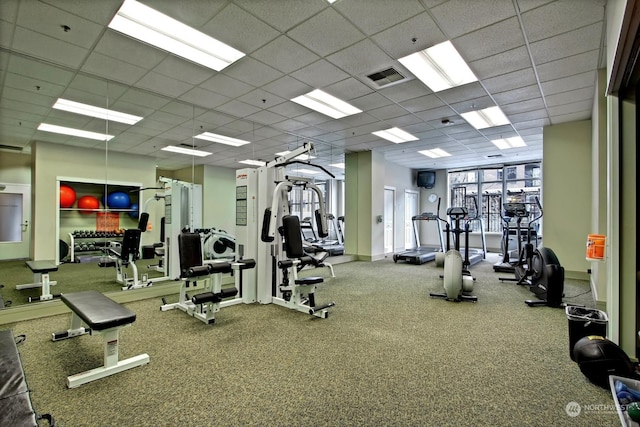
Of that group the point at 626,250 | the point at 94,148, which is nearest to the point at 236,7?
the point at 94,148

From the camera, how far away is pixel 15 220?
412 centimetres

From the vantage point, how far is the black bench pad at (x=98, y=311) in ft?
7.30

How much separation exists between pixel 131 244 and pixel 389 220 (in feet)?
24.8

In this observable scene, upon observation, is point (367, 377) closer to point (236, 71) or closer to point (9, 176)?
point (236, 71)

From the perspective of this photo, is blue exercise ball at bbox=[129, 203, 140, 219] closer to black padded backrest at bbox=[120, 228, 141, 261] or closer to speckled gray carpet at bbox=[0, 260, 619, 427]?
black padded backrest at bbox=[120, 228, 141, 261]

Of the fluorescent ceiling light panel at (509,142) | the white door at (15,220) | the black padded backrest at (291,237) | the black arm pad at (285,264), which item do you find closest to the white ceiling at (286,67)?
the white door at (15,220)

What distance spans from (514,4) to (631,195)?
1.87m

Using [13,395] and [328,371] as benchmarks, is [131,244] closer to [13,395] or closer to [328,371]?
[13,395]

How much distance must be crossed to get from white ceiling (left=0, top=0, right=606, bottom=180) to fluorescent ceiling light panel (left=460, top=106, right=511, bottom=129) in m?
0.16

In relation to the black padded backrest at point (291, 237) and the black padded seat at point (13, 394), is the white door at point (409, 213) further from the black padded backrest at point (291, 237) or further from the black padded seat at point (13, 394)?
the black padded seat at point (13, 394)

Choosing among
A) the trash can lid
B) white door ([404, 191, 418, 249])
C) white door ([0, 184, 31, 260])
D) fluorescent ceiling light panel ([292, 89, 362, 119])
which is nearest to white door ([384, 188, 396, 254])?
white door ([404, 191, 418, 249])

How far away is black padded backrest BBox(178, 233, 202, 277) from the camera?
12.3 feet

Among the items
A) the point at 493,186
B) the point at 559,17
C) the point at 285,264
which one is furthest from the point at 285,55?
the point at 493,186

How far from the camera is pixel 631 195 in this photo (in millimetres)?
2369
